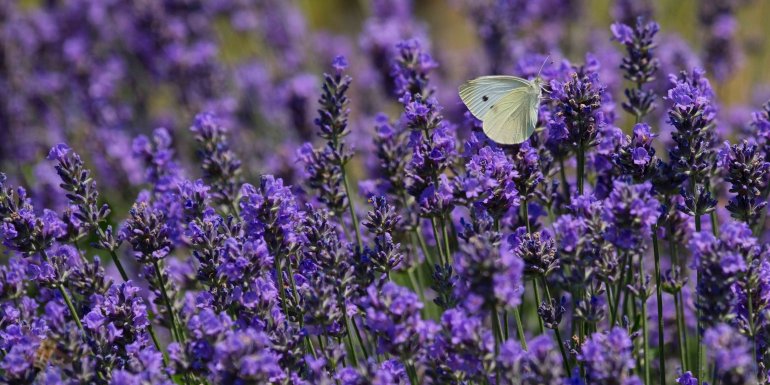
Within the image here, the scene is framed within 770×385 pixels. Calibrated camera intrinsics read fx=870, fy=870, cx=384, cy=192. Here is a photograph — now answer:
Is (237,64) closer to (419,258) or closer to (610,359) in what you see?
(419,258)

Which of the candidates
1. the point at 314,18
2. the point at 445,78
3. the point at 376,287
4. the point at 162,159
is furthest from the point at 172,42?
the point at 314,18

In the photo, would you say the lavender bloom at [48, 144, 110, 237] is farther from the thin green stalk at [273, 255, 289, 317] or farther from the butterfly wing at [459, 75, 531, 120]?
the butterfly wing at [459, 75, 531, 120]

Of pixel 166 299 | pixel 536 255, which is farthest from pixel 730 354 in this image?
pixel 166 299

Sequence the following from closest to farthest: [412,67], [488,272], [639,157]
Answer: [488,272] < [639,157] < [412,67]

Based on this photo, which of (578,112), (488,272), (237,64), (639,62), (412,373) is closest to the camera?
(488,272)

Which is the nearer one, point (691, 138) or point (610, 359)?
point (610, 359)

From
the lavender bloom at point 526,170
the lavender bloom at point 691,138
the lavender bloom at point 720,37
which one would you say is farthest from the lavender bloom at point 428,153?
the lavender bloom at point 720,37

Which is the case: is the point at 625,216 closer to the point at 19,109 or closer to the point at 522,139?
the point at 522,139

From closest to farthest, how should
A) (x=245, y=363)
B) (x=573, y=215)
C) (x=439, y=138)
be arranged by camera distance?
1. (x=245, y=363)
2. (x=573, y=215)
3. (x=439, y=138)
